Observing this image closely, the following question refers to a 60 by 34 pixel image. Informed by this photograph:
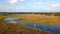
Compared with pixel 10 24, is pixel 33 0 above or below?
above

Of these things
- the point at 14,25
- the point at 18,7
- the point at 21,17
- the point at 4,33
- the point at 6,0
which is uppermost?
the point at 6,0

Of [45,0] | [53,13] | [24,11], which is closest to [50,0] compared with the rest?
[45,0]

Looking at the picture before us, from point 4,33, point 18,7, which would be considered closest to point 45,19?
point 18,7

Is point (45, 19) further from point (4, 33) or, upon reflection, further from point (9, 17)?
point (4, 33)

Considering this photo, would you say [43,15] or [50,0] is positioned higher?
[50,0]

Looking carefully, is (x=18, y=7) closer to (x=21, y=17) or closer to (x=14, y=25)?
(x=21, y=17)

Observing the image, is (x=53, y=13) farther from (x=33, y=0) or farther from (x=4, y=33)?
(x=4, y=33)

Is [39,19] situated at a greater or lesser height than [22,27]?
greater

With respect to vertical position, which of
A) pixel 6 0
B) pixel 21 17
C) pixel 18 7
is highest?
pixel 6 0
